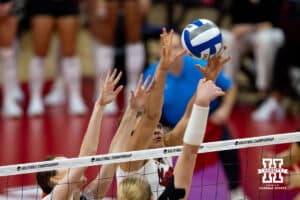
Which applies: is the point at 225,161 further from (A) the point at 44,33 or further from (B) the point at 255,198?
(A) the point at 44,33

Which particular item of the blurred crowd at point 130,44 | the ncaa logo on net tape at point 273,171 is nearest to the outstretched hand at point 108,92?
the ncaa logo on net tape at point 273,171

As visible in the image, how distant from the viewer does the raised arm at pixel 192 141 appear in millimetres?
4480

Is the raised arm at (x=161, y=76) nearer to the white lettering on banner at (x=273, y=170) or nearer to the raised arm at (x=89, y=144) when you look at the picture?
the raised arm at (x=89, y=144)

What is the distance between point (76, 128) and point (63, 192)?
4.65 metres

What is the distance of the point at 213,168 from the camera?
21.6 ft

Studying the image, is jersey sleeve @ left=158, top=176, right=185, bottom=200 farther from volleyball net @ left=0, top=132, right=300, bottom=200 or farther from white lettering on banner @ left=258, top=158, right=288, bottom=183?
white lettering on banner @ left=258, top=158, right=288, bottom=183

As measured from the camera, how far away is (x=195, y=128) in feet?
14.8

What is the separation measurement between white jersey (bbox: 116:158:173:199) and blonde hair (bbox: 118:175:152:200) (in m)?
0.20

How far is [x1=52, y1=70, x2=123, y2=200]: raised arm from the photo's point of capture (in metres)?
4.84

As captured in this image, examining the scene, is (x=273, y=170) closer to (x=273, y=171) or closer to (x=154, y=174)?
(x=273, y=171)

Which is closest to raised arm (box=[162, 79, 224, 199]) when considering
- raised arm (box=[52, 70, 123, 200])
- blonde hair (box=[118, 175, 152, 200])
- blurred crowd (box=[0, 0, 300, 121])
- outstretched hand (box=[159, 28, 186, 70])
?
blonde hair (box=[118, 175, 152, 200])

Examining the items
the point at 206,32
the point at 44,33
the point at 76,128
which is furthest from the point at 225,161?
the point at 44,33

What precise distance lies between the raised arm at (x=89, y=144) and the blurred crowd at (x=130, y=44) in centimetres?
462

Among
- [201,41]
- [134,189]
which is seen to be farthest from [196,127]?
[201,41]
